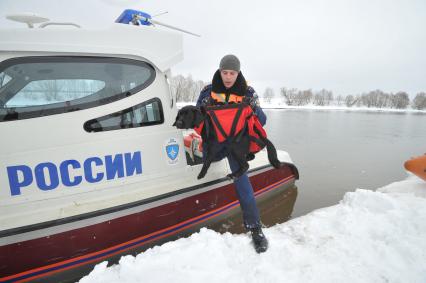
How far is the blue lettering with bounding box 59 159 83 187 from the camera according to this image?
2.13 metres

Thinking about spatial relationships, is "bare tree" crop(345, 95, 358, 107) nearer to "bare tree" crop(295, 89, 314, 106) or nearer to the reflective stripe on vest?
"bare tree" crop(295, 89, 314, 106)

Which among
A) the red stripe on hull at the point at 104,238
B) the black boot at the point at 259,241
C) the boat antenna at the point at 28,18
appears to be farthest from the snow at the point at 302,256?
the boat antenna at the point at 28,18

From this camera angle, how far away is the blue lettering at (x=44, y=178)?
2031 millimetres

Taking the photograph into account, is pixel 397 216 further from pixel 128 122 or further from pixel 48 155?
pixel 48 155

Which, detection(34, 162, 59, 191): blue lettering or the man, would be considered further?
the man

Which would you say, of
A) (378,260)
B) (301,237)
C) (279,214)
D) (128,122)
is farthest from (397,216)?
(128,122)

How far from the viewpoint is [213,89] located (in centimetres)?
241

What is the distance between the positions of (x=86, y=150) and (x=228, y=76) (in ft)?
5.18

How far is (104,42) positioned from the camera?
2215 millimetres

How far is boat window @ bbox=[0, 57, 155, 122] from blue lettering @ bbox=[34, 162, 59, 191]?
453 mm

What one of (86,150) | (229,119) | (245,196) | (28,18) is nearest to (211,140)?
(229,119)

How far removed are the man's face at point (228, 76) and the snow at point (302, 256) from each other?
5.12ft

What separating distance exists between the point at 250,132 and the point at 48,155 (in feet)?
6.31

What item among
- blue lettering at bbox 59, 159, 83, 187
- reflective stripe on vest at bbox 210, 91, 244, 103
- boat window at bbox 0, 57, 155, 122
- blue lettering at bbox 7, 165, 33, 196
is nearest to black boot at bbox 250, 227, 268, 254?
reflective stripe on vest at bbox 210, 91, 244, 103
